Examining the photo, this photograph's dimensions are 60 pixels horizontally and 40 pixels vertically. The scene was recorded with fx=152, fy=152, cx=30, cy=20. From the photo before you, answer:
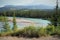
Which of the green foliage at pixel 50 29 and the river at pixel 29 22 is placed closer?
the river at pixel 29 22

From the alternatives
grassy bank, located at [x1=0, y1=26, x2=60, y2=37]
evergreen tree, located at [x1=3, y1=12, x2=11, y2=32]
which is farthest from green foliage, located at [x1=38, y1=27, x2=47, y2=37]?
evergreen tree, located at [x1=3, y1=12, x2=11, y2=32]

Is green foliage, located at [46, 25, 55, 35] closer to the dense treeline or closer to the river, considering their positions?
the dense treeline

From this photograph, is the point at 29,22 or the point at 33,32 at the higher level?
the point at 29,22

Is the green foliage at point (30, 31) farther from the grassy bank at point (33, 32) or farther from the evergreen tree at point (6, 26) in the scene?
the evergreen tree at point (6, 26)

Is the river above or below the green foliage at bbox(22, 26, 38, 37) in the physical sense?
above

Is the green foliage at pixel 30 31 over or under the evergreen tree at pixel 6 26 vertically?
under

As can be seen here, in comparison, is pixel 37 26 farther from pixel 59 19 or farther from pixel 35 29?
pixel 59 19

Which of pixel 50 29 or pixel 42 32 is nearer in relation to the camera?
pixel 42 32

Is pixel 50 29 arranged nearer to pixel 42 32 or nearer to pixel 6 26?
pixel 42 32

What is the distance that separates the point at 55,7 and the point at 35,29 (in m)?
0.70

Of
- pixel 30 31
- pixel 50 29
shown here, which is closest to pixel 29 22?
pixel 30 31

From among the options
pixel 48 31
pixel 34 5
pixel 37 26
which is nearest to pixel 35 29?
pixel 37 26

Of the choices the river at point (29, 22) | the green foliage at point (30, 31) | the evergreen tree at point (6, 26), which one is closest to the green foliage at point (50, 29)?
the river at point (29, 22)

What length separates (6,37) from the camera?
3.38m
